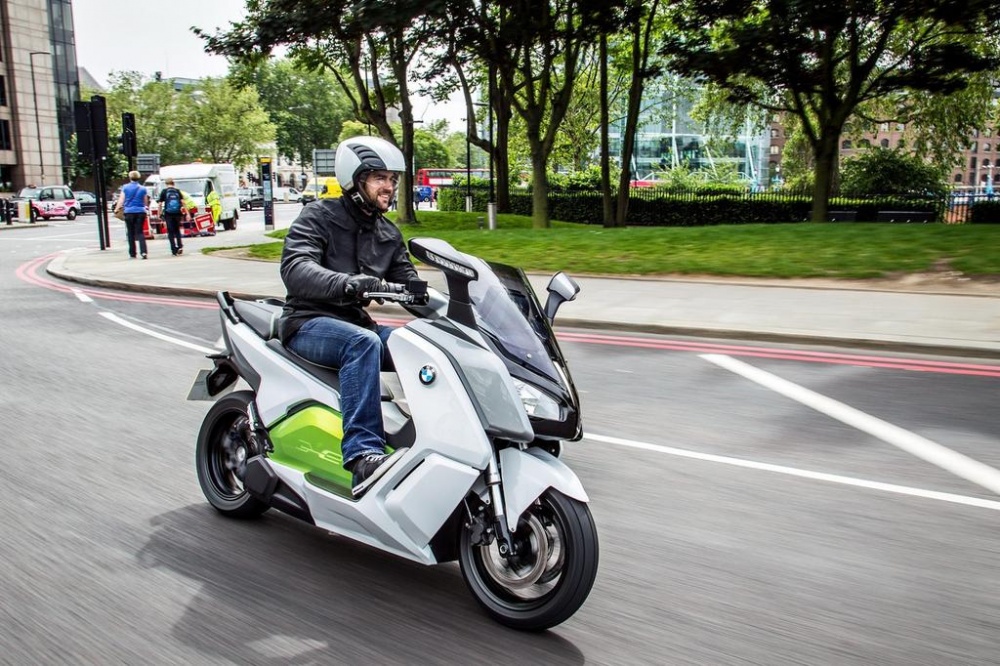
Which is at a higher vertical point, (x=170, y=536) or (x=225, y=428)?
(x=225, y=428)

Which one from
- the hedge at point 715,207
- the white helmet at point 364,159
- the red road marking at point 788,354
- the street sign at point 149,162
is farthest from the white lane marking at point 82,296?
the street sign at point 149,162

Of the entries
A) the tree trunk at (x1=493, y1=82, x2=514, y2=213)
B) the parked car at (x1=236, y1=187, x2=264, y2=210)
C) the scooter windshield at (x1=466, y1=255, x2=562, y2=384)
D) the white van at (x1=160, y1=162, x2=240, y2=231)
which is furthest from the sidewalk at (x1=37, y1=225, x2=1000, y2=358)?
the parked car at (x1=236, y1=187, x2=264, y2=210)

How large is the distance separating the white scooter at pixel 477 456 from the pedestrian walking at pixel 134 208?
17.7 metres

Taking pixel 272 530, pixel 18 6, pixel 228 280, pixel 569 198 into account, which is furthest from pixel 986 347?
pixel 18 6

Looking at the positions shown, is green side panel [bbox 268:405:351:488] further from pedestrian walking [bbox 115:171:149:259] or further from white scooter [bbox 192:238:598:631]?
pedestrian walking [bbox 115:171:149:259]

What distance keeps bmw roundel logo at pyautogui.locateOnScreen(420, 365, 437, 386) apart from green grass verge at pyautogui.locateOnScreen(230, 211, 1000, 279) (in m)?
10.7

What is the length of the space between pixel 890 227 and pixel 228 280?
38.3ft

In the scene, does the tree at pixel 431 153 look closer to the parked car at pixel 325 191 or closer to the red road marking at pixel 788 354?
the parked car at pixel 325 191

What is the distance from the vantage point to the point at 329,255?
3.81 m

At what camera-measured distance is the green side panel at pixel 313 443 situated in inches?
141

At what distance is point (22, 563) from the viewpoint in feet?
12.4

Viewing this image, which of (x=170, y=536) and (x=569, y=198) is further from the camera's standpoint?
(x=569, y=198)

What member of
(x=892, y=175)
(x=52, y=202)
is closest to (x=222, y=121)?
(x=52, y=202)

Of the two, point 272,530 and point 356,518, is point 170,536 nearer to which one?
point 272,530
